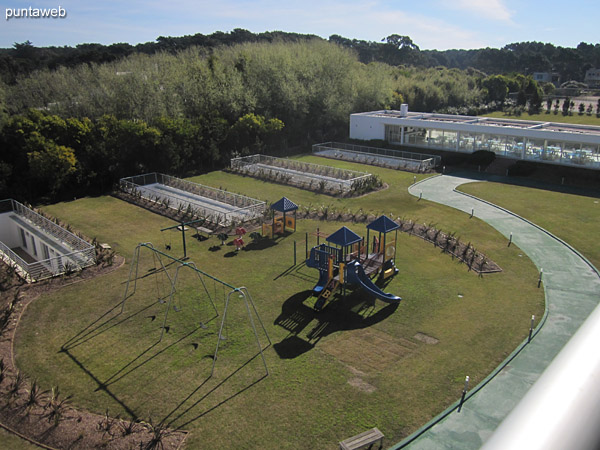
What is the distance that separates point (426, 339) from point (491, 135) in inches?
1289

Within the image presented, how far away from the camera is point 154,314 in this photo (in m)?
17.9

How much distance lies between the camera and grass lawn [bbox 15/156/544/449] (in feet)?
41.5

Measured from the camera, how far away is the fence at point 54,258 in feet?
69.6

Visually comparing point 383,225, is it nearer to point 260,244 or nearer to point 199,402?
point 260,244

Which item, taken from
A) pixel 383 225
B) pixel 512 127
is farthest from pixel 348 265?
pixel 512 127

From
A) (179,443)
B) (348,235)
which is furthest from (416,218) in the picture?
(179,443)

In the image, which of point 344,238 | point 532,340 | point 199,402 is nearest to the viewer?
point 199,402

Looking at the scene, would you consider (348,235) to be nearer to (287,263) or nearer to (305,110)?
(287,263)

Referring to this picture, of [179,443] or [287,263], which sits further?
[287,263]

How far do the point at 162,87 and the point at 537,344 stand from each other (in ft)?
131

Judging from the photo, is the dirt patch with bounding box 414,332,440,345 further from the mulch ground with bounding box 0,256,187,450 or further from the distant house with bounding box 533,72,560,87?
the distant house with bounding box 533,72,560,87

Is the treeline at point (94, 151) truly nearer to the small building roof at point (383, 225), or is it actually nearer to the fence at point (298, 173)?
the fence at point (298, 173)

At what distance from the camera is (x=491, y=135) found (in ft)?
142

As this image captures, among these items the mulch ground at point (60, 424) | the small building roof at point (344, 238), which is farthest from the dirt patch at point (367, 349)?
the mulch ground at point (60, 424)
